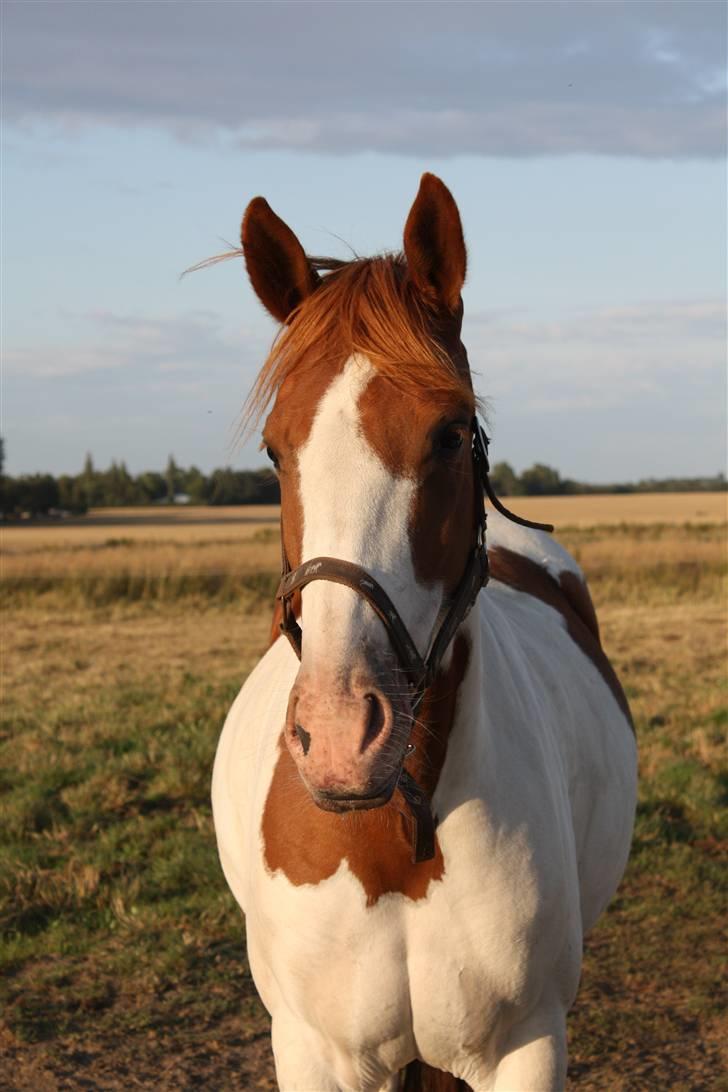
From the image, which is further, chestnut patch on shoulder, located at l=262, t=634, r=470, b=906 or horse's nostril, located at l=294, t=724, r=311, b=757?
chestnut patch on shoulder, located at l=262, t=634, r=470, b=906

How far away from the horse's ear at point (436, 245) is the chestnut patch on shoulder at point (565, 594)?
5.97 feet

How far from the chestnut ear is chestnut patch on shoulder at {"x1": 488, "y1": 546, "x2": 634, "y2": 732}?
1.81 meters

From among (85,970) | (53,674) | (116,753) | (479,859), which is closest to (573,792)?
(479,859)

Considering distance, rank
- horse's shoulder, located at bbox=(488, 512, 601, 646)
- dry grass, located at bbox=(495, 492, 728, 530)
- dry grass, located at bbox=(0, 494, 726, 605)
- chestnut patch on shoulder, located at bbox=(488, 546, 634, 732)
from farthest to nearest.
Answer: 1. dry grass, located at bbox=(495, 492, 728, 530)
2. dry grass, located at bbox=(0, 494, 726, 605)
3. horse's shoulder, located at bbox=(488, 512, 601, 646)
4. chestnut patch on shoulder, located at bbox=(488, 546, 634, 732)

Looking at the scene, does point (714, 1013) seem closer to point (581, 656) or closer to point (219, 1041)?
point (581, 656)

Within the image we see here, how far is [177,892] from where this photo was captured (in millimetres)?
5289

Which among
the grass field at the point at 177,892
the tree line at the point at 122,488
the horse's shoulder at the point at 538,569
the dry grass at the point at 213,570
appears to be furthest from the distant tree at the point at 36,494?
the horse's shoulder at the point at 538,569

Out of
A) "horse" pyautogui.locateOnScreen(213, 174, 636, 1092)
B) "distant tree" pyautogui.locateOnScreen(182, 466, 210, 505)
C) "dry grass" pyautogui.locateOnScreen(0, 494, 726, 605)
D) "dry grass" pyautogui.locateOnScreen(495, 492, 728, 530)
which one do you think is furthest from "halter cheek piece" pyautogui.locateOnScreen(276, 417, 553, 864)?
"distant tree" pyautogui.locateOnScreen(182, 466, 210, 505)

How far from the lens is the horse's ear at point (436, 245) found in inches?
90.5

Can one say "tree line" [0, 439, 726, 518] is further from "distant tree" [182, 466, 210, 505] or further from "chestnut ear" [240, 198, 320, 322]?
"chestnut ear" [240, 198, 320, 322]

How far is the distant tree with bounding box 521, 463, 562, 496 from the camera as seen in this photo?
42.5 meters

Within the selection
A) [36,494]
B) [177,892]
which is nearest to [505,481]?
[36,494]

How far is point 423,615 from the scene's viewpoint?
212cm

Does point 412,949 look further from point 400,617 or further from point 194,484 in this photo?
point 194,484
